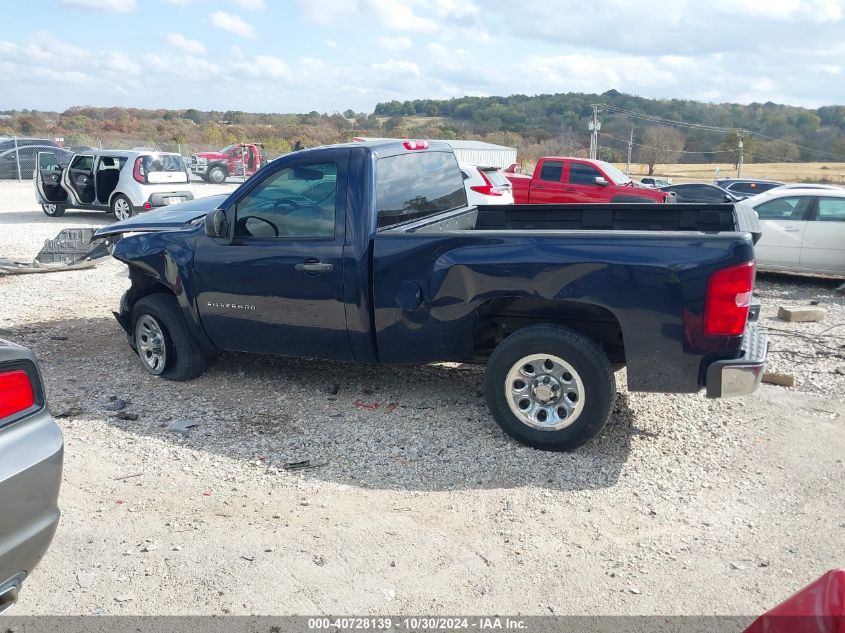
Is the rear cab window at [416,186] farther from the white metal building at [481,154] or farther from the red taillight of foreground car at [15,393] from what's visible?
the white metal building at [481,154]

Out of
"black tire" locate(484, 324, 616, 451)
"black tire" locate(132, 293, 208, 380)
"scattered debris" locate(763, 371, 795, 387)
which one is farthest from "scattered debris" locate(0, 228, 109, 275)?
"scattered debris" locate(763, 371, 795, 387)

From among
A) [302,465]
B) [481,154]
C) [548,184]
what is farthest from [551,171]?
[481,154]

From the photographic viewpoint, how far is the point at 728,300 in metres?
4.20

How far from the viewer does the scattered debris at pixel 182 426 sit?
205 inches

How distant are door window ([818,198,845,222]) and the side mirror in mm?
9210

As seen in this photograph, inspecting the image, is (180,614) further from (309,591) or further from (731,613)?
(731,613)

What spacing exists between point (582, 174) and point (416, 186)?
11.8 m

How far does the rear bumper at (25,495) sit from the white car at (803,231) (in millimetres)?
10465

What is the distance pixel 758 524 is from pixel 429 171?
3462 millimetres

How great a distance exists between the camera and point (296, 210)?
5.37 metres

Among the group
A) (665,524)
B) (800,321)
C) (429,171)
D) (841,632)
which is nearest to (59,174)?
(429,171)

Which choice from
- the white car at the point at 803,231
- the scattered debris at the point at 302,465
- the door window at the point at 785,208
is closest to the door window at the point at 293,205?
the scattered debris at the point at 302,465

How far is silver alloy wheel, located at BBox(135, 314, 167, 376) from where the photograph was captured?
6.12 m

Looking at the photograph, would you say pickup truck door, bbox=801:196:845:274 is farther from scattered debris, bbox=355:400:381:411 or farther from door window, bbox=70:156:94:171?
door window, bbox=70:156:94:171
